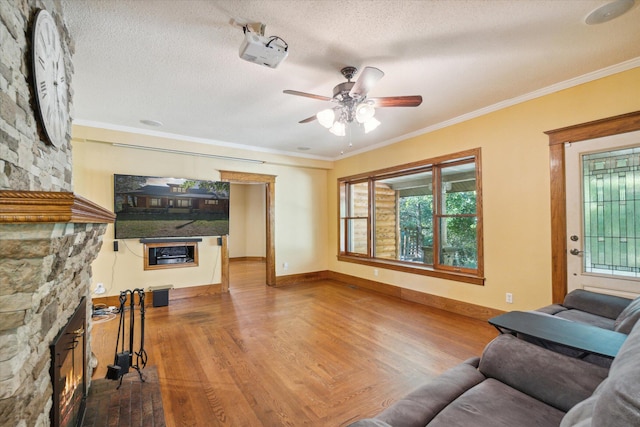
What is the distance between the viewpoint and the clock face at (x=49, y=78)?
1349mm

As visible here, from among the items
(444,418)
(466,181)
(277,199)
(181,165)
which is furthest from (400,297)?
(181,165)

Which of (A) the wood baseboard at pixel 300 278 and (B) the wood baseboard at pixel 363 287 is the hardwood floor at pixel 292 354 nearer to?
(B) the wood baseboard at pixel 363 287

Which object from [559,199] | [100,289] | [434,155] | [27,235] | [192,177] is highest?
[434,155]

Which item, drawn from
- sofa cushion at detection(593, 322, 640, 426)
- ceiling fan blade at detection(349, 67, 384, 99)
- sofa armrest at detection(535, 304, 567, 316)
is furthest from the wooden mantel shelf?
sofa armrest at detection(535, 304, 567, 316)

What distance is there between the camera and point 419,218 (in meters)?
4.81

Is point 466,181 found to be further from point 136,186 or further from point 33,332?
point 136,186

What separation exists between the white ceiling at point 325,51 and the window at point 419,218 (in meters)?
1.00

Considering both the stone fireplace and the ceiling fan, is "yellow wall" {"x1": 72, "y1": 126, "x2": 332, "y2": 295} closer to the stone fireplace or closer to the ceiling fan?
the ceiling fan

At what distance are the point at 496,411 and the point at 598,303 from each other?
75.8 inches

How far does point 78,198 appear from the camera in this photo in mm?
991

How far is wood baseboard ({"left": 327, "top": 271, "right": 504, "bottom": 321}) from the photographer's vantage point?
3.70 m

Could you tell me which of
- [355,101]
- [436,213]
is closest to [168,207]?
[355,101]

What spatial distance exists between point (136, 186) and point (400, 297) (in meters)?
4.59

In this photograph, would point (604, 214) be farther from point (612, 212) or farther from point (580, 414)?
point (580, 414)
